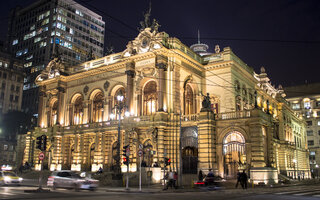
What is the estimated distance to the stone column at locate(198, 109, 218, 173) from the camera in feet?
115

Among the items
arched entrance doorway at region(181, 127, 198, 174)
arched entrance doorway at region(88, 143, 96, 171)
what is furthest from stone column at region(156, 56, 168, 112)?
arched entrance doorway at region(88, 143, 96, 171)

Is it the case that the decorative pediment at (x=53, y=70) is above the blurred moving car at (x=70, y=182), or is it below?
above

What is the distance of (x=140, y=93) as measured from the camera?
4194cm

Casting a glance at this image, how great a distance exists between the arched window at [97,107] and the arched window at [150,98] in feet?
28.3

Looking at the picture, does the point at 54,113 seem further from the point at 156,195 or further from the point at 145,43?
the point at 156,195

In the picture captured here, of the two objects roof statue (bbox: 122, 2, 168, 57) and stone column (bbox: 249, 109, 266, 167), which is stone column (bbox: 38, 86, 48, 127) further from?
stone column (bbox: 249, 109, 266, 167)

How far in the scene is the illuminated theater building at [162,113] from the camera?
35438mm

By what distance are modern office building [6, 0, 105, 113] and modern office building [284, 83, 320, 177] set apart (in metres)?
64.2

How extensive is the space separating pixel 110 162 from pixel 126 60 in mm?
14112

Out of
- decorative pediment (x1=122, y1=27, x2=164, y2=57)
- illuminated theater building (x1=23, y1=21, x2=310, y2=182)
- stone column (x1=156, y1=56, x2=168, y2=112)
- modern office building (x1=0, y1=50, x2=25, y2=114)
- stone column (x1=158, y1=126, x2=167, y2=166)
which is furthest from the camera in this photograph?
modern office building (x1=0, y1=50, x2=25, y2=114)

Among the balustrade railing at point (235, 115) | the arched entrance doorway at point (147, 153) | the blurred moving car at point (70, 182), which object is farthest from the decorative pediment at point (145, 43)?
the blurred moving car at point (70, 182)

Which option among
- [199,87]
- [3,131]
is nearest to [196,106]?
[199,87]

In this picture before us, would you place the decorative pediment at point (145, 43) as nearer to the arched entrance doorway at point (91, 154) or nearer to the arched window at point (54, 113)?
the arched entrance doorway at point (91, 154)

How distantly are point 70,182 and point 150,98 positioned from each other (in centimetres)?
1981
